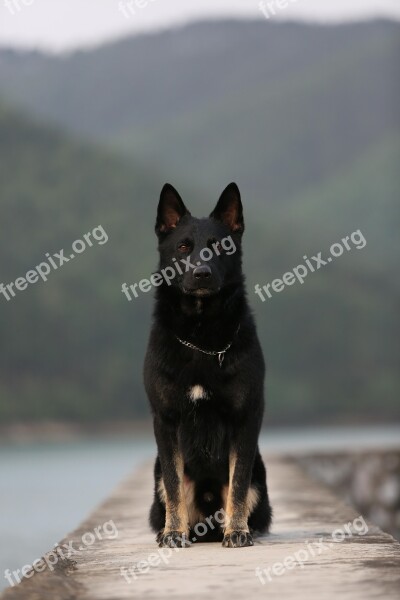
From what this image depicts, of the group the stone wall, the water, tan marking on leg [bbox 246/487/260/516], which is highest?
tan marking on leg [bbox 246/487/260/516]

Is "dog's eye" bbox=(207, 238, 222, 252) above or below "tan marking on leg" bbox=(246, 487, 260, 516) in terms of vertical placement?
above

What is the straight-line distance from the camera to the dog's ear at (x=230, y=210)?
6543mm

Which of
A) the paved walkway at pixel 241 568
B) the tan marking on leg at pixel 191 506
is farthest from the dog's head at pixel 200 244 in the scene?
the paved walkway at pixel 241 568

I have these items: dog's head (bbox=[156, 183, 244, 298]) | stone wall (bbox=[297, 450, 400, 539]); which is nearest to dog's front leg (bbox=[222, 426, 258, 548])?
dog's head (bbox=[156, 183, 244, 298])

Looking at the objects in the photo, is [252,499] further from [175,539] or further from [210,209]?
[210,209]

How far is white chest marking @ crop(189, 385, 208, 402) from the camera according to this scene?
6320 millimetres

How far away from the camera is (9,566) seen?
39.4 ft

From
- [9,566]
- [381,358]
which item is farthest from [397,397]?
[9,566]

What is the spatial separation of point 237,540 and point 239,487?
0.29 meters

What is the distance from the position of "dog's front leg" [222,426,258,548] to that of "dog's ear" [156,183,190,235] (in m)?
1.22

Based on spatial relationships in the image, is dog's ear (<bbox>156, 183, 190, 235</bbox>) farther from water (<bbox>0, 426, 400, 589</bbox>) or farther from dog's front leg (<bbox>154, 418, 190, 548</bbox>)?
water (<bbox>0, 426, 400, 589</bbox>)

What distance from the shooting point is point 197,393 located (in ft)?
20.7

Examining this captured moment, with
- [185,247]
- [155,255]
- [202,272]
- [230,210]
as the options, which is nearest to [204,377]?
[202,272]

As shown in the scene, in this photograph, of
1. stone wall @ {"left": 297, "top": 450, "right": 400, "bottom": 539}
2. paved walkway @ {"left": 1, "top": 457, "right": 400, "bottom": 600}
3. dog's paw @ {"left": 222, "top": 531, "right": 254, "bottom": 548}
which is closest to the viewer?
paved walkway @ {"left": 1, "top": 457, "right": 400, "bottom": 600}
